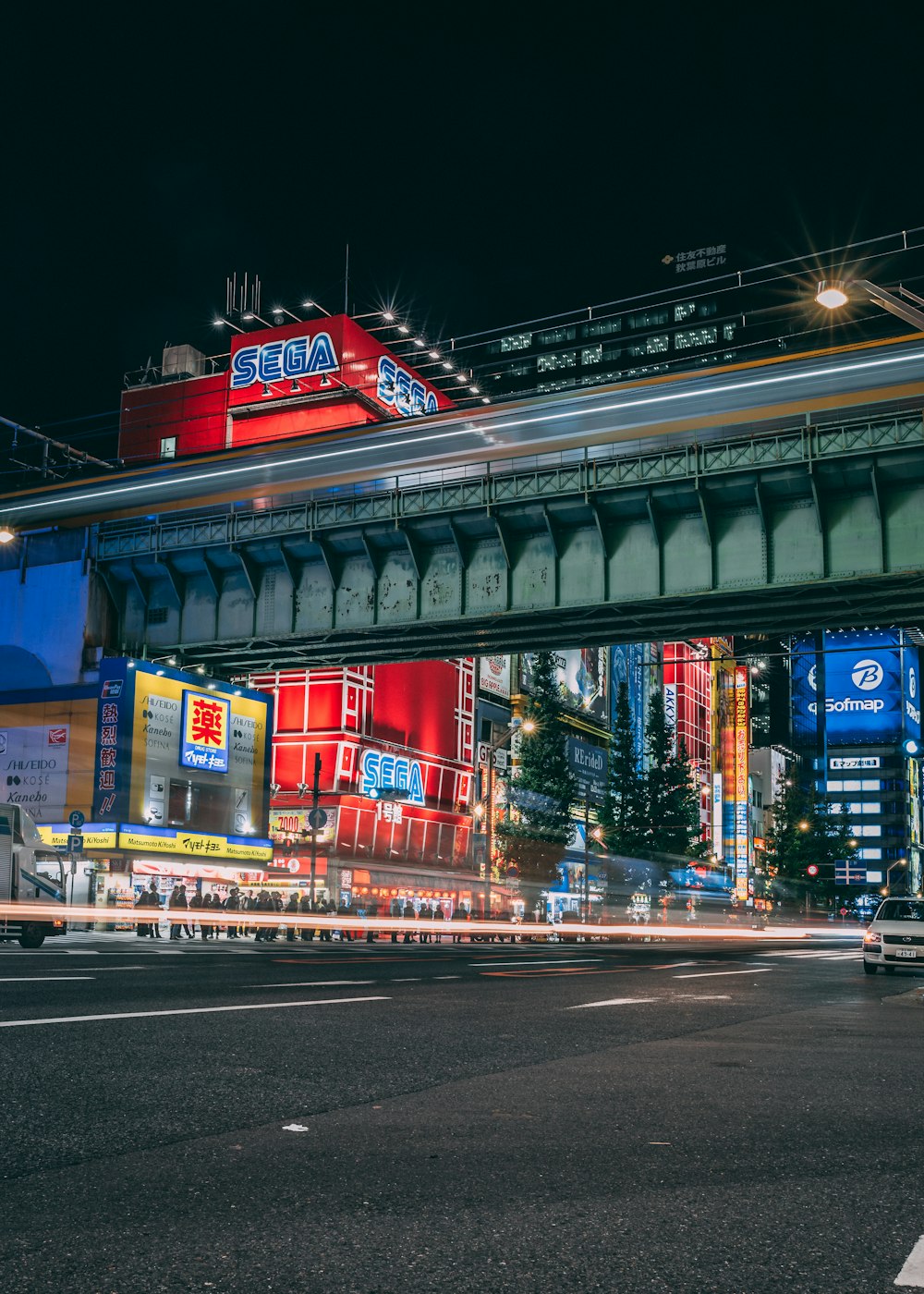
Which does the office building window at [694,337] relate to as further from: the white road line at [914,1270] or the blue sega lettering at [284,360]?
the white road line at [914,1270]

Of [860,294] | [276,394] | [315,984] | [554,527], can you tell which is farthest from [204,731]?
[315,984]

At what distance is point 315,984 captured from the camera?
43.2 ft

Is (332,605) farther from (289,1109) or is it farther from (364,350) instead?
(364,350)

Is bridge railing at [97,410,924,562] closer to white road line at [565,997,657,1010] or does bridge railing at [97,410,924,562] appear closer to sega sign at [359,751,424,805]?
white road line at [565,997,657,1010]

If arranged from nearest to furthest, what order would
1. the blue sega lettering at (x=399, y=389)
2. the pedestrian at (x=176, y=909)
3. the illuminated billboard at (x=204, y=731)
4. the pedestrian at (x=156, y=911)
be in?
the pedestrian at (x=176, y=909) → the pedestrian at (x=156, y=911) → the illuminated billboard at (x=204, y=731) → the blue sega lettering at (x=399, y=389)

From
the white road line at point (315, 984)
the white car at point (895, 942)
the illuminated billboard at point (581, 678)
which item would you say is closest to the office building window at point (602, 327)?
the illuminated billboard at point (581, 678)

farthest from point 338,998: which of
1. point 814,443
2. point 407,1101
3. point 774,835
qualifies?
point 774,835

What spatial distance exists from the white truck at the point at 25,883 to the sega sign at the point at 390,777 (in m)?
41.2

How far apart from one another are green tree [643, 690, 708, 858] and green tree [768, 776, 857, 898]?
30.1 m

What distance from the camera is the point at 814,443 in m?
29.4

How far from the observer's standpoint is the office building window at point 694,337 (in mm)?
120250

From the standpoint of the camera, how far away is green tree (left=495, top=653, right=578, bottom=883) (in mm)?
71875

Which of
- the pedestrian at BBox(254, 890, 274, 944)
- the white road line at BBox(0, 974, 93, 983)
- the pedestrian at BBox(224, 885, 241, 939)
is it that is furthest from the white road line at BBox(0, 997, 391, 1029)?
the pedestrian at BBox(224, 885, 241, 939)

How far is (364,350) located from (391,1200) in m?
76.6
